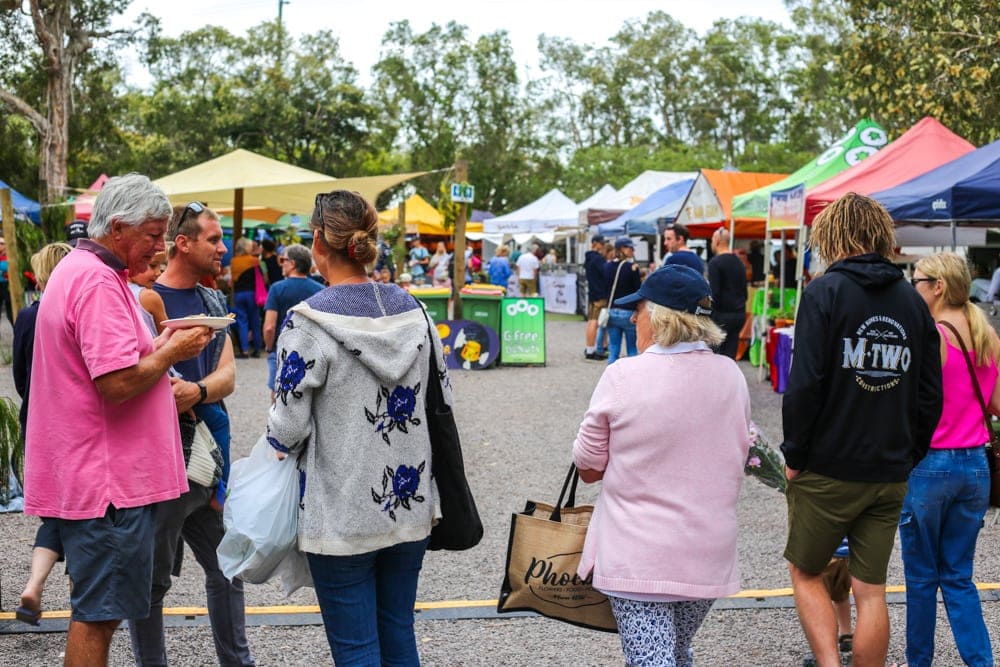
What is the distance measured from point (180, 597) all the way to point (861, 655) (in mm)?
3134

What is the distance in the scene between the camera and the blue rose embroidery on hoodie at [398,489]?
2736mm

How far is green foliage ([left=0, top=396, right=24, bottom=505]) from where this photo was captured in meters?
5.13

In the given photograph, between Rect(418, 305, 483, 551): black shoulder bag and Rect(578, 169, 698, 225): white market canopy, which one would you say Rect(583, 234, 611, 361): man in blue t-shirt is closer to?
Rect(578, 169, 698, 225): white market canopy

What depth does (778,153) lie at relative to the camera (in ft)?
186

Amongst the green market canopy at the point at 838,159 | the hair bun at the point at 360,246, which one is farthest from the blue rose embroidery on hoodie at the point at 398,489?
the green market canopy at the point at 838,159

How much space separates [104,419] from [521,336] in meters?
12.0

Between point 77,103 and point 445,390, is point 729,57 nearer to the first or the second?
point 77,103

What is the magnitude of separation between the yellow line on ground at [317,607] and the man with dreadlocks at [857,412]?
1275 mm

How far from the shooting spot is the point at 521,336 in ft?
48.1

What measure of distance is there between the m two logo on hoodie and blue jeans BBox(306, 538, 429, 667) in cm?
145

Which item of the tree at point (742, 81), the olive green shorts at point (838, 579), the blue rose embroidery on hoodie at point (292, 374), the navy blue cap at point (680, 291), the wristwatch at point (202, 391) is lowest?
the olive green shorts at point (838, 579)

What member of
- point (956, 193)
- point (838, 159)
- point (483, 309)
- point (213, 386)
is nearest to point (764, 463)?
point (213, 386)

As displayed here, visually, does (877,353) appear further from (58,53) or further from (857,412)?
(58,53)

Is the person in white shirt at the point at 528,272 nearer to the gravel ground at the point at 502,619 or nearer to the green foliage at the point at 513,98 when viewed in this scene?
the green foliage at the point at 513,98
